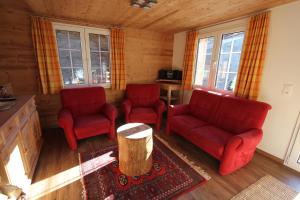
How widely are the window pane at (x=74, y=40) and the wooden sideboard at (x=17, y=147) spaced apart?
1505 mm

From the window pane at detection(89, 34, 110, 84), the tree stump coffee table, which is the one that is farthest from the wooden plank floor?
the window pane at detection(89, 34, 110, 84)

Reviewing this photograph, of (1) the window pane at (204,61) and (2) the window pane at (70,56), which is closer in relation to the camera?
(2) the window pane at (70,56)

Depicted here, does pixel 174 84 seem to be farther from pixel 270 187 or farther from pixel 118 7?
pixel 270 187

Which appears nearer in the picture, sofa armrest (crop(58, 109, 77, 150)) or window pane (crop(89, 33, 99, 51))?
sofa armrest (crop(58, 109, 77, 150))

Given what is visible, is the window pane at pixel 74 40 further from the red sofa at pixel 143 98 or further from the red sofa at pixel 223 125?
the red sofa at pixel 223 125

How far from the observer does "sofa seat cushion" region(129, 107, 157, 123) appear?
2.95m

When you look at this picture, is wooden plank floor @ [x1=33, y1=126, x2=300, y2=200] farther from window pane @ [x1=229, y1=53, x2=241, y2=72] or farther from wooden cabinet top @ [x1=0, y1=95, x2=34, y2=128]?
window pane @ [x1=229, y1=53, x2=241, y2=72]

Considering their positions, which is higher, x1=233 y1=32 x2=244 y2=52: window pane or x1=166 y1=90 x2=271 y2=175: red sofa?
x1=233 y1=32 x2=244 y2=52: window pane

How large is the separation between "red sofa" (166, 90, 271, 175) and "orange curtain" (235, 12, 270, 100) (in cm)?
30

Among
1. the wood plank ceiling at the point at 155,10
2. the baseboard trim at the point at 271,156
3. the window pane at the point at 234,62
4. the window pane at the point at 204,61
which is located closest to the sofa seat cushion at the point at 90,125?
the wood plank ceiling at the point at 155,10

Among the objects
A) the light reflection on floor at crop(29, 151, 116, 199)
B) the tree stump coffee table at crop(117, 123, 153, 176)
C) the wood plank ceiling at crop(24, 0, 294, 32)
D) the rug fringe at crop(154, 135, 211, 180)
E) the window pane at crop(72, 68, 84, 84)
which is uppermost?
the wood plank ceiling at crop(24, 0, 294, 32)

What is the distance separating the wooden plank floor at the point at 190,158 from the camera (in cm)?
164

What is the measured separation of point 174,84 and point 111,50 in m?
1.70

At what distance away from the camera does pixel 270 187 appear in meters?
1.75
